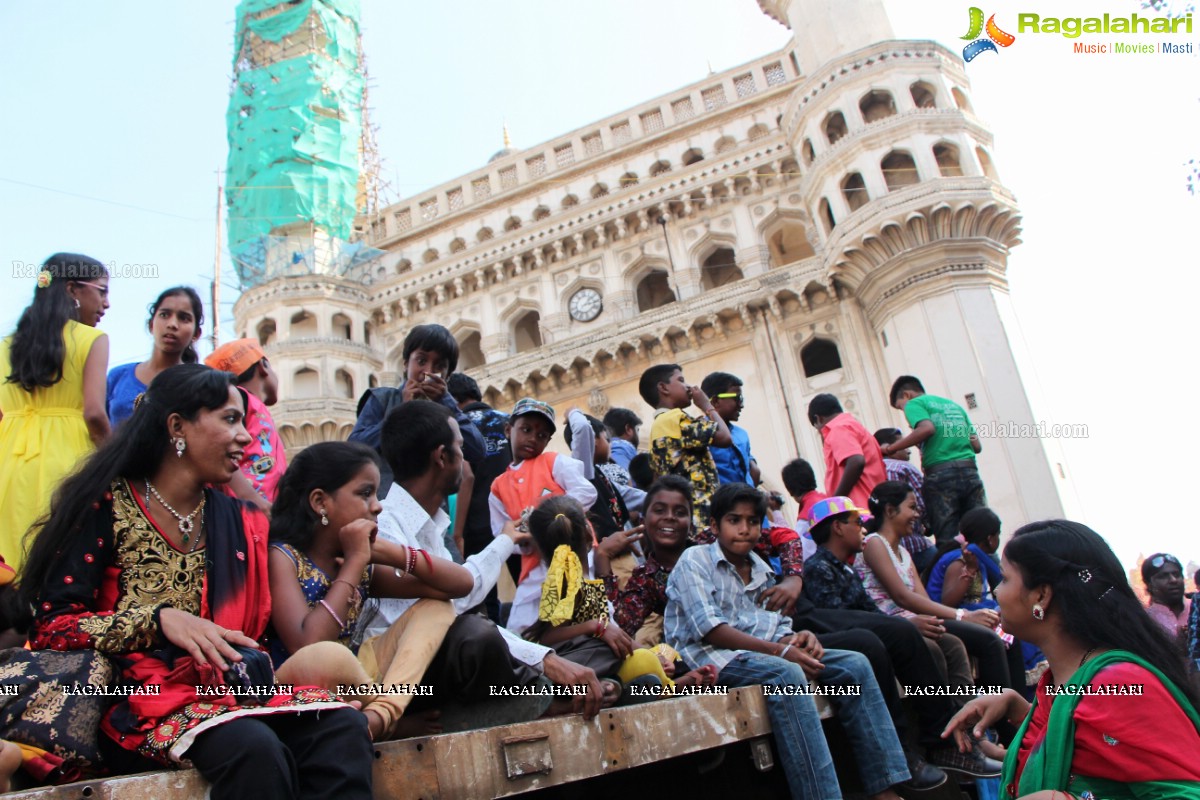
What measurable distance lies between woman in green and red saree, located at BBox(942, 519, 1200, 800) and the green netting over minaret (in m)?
24.2

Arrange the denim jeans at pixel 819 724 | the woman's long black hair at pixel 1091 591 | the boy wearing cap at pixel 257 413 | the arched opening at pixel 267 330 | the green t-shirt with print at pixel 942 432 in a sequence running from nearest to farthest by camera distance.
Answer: the woman's long black hair at pixel 1091 591 → the denim jeans at pixel 819 724 → the boy wearing cap at pixel 257 413 → the green t-shirt with print at pixel 942 432 → the arched opening at pixel 267 330

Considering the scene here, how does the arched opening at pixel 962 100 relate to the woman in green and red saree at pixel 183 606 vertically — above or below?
above

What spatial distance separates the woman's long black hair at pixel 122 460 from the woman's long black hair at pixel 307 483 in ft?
1.35

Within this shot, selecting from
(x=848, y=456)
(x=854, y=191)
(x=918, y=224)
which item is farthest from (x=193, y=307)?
(x=854, y=191)

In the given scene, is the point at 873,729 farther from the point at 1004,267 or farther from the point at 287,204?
the point at 287,204

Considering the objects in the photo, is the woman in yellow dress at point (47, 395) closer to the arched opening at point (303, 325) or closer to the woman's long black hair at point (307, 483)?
the woman's long black hair at point (307, 483)

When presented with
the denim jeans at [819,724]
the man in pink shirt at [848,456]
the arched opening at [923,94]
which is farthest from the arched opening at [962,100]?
the denim jeans at [819,724]

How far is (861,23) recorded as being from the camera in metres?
20.5

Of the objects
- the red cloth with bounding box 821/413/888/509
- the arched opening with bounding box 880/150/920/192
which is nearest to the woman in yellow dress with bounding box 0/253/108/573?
the red cloth with bounding box 821/413/888/509

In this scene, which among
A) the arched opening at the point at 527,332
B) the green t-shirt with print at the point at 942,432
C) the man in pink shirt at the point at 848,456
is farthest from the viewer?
the arched opening at the point at 527,332

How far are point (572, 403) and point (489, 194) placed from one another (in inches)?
297

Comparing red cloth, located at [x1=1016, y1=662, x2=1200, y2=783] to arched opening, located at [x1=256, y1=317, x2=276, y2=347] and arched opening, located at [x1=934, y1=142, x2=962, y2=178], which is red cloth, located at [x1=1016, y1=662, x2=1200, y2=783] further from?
arched opening, located at [x1=256, y1=317, x2=276, y2=347]

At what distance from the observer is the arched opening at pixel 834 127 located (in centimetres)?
1981

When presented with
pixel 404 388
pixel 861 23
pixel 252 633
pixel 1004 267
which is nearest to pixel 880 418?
pixel 1004 267
